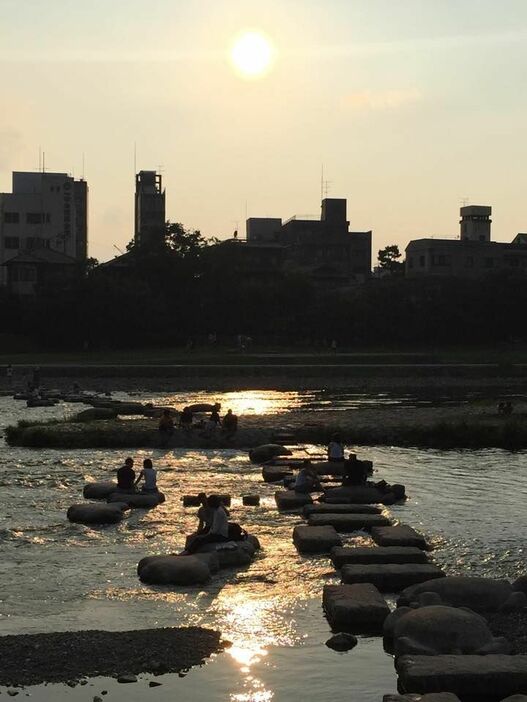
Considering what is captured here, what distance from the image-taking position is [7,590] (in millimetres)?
18656

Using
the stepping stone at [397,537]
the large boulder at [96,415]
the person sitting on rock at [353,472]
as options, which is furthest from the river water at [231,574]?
the large boulder at [96,415]

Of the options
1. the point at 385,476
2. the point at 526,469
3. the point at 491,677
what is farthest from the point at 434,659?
the point at 526,469

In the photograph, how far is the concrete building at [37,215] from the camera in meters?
134

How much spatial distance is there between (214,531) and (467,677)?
8.56 meters

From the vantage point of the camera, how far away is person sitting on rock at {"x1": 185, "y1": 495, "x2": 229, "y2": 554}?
67.9ft

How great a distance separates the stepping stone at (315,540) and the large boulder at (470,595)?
4.60 metres

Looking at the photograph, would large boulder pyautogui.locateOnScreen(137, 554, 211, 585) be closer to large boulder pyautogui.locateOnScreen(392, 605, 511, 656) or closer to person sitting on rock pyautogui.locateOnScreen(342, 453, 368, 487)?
large boulder pyautogui.locateOnScreen(392, 605, 511, 656)

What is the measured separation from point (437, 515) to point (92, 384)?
52859 mm

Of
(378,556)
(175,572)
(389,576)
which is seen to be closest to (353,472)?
(378,556)

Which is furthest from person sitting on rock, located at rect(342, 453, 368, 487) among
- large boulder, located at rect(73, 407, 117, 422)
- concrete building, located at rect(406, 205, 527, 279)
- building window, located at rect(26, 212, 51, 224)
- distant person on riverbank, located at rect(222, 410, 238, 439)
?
building window, located at rect(26, 212, 51, 224)

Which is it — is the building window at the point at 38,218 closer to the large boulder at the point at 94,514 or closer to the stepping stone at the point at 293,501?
the stepping stone at the point at 293,501

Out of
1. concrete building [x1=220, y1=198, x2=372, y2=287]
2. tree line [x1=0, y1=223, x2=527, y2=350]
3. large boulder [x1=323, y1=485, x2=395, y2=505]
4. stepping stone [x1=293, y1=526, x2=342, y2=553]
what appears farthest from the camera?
concrete building [x1=220, y1=198, x2=372, y2=287]

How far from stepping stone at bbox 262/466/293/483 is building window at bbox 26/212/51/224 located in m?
109

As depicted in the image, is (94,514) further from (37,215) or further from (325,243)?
(325,243)
